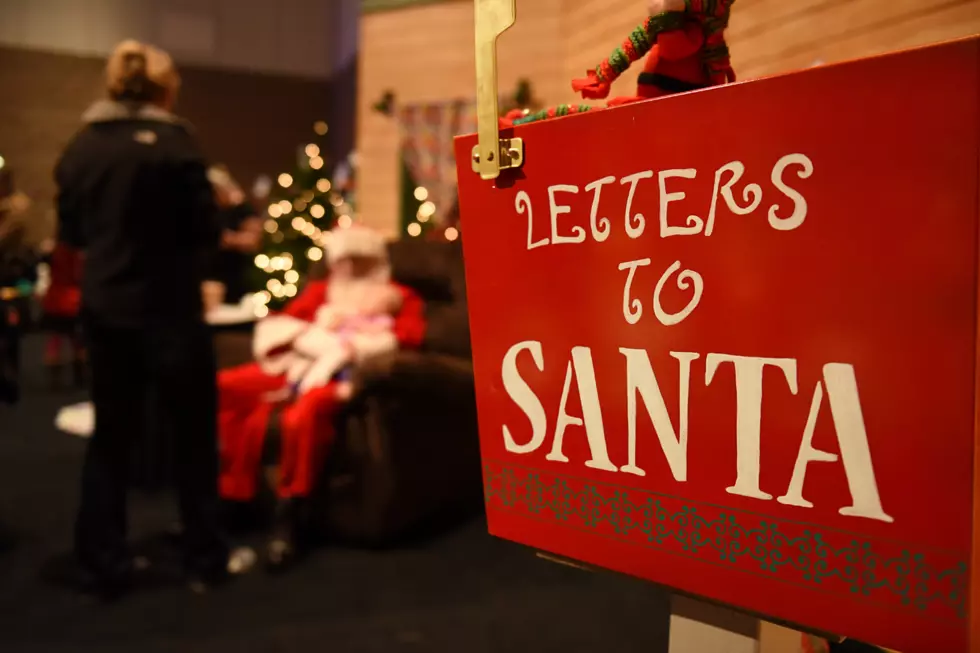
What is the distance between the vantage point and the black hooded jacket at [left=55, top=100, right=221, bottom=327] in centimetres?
167

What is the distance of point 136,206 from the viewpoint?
5.49 ft

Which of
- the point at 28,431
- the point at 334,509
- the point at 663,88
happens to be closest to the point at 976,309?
the point at 663,88

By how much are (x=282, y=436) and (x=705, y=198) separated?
190cm

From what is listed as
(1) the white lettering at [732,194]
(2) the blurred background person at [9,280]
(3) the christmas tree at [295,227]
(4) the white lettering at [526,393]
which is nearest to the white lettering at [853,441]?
(1) the white lettering at [732,194]

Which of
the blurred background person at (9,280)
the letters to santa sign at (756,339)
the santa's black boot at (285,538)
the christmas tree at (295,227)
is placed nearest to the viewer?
the letters to santa sign at (756,339)

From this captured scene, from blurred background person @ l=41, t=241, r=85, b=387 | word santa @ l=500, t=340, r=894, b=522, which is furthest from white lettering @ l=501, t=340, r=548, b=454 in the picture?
blurred background person @ l=41, t=241, r=85, b=387

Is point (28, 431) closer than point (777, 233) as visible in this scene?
No

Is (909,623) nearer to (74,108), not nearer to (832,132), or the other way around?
(832,132)

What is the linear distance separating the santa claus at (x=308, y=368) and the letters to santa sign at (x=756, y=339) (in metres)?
1.52

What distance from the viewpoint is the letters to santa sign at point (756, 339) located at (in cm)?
42

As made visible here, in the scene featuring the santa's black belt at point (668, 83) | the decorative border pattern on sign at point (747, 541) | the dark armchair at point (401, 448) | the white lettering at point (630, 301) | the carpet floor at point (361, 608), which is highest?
the santa's black belt at point (668, 83)

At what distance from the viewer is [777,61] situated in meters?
0.58

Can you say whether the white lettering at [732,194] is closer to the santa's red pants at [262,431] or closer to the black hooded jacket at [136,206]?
the black hooded jacket at [136,206]

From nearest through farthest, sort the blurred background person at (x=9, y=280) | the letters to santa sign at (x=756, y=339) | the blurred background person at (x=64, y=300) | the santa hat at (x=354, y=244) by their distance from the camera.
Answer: the letters to santa sign at (x=756, y=339), the blurred background person at (x=9, y=280), the santa hat at (x=354, y=244), the blurred background person at (x=64, y=300)
